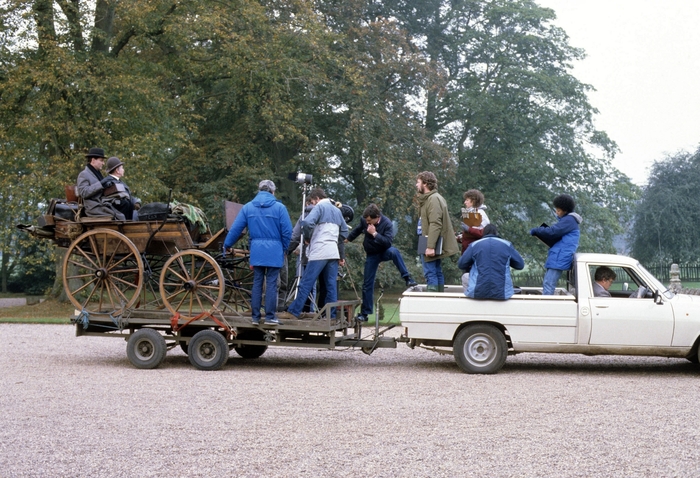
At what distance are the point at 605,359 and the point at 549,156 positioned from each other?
983 inches

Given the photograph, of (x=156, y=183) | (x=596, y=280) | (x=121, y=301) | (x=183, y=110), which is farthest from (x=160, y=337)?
(x=183, y=110)

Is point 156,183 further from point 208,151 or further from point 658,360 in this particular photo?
point 658,360

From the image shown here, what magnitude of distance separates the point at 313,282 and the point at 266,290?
0.69 m

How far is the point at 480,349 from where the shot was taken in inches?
407

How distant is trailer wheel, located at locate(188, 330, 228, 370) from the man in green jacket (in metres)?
2.85

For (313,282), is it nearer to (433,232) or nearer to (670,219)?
(433,232)

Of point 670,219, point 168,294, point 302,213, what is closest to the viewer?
point 168,294

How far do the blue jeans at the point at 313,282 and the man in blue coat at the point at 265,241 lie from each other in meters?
0.40

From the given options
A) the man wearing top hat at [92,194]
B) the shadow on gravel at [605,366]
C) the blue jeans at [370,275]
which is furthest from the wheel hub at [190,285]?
the shadow on gravel at [605,366]

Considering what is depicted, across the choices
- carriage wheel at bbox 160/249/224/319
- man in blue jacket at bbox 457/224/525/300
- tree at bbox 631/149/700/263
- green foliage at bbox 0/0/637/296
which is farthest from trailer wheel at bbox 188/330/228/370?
tree at bbox 631/149/700/263

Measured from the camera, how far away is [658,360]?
1186cm

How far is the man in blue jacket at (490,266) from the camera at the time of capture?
10.3 m

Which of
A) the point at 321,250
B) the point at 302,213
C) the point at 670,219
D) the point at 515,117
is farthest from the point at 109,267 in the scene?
the point at 670,219

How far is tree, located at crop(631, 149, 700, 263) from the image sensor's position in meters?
51.0
